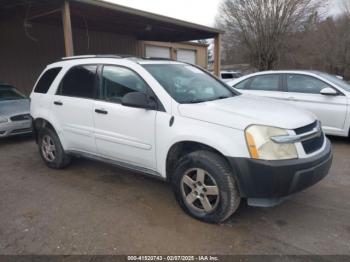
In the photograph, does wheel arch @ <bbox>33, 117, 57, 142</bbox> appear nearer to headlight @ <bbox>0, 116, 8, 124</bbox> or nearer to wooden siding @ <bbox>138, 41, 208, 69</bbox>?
headlight @ <bbox>0, 116, 8, 124</bbox>

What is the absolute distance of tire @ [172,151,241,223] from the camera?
296 cm

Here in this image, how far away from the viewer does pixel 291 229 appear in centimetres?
305

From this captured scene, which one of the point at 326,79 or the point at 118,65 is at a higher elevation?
the point at 118,65

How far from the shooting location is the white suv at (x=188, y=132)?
9.24ft

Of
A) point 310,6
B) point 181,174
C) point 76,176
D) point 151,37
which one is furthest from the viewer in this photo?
point 310,6

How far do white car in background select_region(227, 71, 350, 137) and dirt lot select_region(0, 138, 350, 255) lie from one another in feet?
5.39

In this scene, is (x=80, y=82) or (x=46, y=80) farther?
(x=46, y=80)

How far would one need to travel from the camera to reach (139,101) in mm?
3391

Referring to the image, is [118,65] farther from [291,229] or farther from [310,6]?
[310,6]

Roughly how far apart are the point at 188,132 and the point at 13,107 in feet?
18.2

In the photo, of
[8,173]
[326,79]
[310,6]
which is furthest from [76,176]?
[310,6]

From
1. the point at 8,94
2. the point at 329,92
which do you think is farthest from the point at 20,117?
the point at 329,92

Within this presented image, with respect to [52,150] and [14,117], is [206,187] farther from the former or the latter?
[14,117]

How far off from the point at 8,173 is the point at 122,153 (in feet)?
7.72
